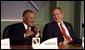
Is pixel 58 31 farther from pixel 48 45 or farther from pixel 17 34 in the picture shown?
pixel 48 45

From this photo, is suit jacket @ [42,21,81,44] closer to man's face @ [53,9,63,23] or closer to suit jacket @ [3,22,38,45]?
man's face @ [53,9,63,23]

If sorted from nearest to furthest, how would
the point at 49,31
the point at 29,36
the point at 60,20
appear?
the point at 29,36
the point at 49,31
the point at 60,20

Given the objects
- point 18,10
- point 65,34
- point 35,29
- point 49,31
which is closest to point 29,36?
point 35,29

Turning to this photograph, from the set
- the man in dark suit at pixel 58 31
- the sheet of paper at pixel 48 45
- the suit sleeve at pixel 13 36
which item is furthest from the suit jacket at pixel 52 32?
the sheet of paper at pixel 48 45

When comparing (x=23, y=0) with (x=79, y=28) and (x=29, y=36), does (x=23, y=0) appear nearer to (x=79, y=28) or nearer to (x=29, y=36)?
(x=79, y=28)

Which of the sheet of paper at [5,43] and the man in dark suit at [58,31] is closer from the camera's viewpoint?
the sheet of paper at [5,43]

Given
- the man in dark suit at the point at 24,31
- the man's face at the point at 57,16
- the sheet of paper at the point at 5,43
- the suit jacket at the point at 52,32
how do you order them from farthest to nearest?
the man's face at the point at 57,16 < the suit jacket at the point at 52,32 < the man in dark suit at the point at 24,31 < the sheet of paper at the point at 5,43

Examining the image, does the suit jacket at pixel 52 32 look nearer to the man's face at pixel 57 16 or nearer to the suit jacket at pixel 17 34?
the man's face at pixel 57 16

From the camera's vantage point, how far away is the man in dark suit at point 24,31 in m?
1.66

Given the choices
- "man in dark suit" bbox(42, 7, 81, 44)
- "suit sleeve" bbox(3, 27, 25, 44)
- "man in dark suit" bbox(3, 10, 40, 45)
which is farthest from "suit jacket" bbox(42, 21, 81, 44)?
"suit sleeve" bbox(3, 27, 25, 44)

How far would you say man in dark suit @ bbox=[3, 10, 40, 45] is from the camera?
1.66m

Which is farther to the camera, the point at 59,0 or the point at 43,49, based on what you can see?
the point at 59,0

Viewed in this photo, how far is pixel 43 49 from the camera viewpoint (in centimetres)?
116

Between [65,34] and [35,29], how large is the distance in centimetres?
39
